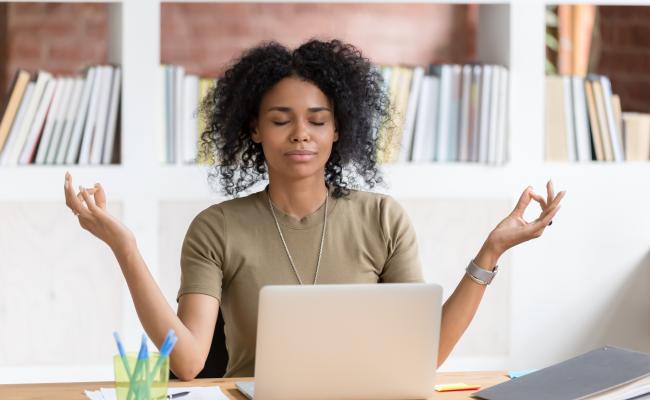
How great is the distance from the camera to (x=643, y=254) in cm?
348

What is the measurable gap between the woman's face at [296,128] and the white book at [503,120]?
1.32m

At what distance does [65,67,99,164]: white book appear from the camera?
10.7ft

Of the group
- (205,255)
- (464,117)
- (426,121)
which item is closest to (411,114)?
(426,121)

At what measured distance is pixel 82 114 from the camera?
328 centimetres

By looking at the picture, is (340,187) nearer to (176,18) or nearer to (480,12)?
(480,12)

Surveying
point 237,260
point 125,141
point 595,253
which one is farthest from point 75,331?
point 595,253

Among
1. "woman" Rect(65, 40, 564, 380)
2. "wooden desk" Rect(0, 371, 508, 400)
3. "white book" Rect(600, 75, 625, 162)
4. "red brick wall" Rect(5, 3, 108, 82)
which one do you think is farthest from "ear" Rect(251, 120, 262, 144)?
"red brick wall" Rect(5, 3, 108, 82)

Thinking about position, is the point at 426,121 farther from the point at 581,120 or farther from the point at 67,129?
the point at 67,129

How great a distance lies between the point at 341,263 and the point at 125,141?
4.21ft

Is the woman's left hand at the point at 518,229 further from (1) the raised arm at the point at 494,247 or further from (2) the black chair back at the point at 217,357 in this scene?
(2) the black chair back at the point at 217,357

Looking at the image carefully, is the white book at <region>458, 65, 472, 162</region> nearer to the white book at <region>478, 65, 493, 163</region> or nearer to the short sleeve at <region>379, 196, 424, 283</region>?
the white book at <region>478, 65, 493, 163</region>

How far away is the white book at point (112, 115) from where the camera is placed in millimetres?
3280

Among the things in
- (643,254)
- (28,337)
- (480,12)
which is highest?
(480,12)

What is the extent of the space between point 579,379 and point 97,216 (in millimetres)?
801
